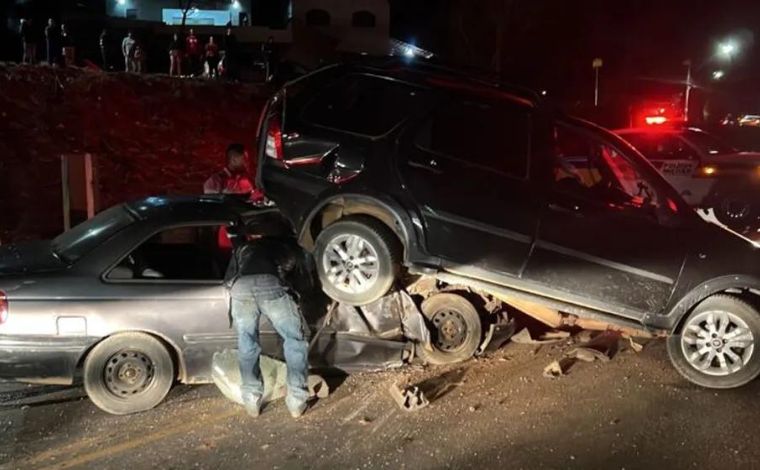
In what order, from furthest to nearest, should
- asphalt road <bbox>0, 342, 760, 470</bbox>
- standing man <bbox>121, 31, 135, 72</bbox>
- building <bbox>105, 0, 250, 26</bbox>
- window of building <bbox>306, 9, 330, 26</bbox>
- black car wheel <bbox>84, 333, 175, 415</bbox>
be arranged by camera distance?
building <bbox>105, 0, 250, 26</bbox>
window of building <bbox>306, 9, 330, 26</bbox>
standing man <bbox>121, 31, 135, 72</bbox>
black car wheel <bbox>84, 333, 175, 415</bbox>
asphalt road <bbox>0, 342, 760, 470</bbox>

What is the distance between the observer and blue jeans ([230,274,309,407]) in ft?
15.3

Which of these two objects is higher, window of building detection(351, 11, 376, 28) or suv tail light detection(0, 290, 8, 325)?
window of building detection(351, 11, 376, 28)

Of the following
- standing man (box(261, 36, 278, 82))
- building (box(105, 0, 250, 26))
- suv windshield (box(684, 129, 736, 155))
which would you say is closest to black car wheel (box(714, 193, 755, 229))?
suv windshield (box(684, 129, 736, 155))

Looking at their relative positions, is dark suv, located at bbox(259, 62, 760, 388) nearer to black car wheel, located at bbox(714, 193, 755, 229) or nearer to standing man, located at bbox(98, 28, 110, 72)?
black car wheel, located at bbox(714, 193, 755, 229)

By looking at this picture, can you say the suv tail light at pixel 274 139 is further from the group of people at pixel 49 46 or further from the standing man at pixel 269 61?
the standing man at pixel 269 61

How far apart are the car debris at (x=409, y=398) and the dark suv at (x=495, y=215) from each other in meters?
0.68

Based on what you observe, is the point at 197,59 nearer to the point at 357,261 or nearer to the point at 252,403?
the point at 357,261

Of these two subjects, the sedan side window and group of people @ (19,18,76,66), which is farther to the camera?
group of people @ (19,18,76,66)

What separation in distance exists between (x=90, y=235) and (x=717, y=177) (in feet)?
28.9

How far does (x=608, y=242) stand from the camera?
516 cm

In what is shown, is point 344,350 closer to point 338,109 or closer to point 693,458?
point 338,109

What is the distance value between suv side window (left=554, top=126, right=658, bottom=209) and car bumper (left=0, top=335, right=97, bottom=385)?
136 inches

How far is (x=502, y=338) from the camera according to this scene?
589 centimetres

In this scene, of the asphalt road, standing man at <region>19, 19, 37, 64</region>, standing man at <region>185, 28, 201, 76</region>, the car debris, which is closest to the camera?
the asphalt road
